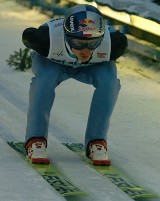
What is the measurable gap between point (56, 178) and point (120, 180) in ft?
1.39

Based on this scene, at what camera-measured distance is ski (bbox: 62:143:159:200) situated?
575 centimetres

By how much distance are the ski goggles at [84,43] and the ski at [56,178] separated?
829 millimetres

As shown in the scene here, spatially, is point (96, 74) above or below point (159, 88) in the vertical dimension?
above

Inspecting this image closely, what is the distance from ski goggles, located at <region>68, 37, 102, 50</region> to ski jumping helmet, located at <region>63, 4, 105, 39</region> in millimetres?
24

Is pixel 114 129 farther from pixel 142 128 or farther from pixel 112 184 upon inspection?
pixel 112 184

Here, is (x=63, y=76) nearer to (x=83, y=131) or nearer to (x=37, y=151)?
(x=37, y=151)

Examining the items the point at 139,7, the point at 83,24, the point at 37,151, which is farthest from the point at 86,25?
the point at 139,7

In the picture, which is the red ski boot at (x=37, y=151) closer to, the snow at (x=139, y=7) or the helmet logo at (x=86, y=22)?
the helmet logo at (x=86, y=22)

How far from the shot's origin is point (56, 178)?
6.02 meters

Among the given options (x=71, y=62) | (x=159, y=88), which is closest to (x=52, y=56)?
(x=71, y=62)

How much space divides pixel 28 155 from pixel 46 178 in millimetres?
511

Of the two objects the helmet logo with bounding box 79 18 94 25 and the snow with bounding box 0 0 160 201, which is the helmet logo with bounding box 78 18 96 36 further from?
the snow with bounding box 0 0 160 201

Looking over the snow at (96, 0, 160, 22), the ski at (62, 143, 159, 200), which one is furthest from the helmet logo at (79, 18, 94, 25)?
the snow at (96, 0, 160, 22)

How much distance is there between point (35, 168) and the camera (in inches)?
247
